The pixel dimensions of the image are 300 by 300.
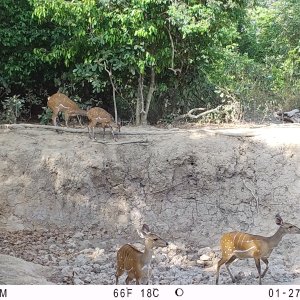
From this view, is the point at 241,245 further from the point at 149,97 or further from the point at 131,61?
the point at 149,97

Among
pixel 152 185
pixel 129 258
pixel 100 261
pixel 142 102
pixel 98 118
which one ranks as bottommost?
pixel 100 261

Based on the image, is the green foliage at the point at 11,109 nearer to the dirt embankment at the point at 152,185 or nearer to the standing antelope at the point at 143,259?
the dirt embankment at the point at 152,185

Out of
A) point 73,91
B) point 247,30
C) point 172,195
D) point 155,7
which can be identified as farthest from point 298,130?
point 247,30

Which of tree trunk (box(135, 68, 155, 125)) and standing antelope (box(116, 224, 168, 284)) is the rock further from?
tree trunk (box(135, 68, 155, 125))

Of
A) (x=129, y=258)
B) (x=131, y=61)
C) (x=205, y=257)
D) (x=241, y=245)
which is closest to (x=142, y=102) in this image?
(x=131, y=61)

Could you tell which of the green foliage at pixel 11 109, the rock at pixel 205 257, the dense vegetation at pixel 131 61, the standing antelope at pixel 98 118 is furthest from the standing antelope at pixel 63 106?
the rock at pixel 205 257

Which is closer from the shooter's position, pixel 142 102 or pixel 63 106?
pixel 63 106

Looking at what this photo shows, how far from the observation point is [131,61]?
11180 mm

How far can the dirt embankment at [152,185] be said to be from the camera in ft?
31.9

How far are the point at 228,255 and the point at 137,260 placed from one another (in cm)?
128
